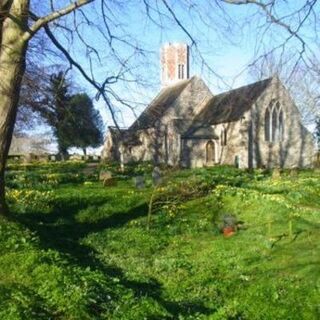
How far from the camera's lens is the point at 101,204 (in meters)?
18.0

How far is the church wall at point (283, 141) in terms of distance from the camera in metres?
53.4

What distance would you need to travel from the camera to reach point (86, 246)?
44.5ft

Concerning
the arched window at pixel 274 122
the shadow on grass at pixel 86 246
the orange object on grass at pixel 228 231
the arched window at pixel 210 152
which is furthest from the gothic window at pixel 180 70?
the orange object on grass at pixel 228 231

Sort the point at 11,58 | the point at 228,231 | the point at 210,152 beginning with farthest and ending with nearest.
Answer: the point at 210,152
the point at 228,231
the point at 11,58

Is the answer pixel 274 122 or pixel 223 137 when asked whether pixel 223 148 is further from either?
pixel 274 122

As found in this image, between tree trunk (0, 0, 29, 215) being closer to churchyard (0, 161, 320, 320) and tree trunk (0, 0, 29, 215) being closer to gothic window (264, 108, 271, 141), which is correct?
churchyard (0, 161, 320, 320)

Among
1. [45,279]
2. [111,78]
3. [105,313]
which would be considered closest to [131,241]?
[111,78]

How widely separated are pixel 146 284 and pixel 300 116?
4758 centimetres

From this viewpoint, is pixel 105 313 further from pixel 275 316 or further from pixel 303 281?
pixel 303 281

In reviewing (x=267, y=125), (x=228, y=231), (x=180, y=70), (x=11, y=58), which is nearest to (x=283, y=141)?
(x=267, y=125)

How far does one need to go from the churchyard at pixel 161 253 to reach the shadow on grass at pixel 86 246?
0.12 feet

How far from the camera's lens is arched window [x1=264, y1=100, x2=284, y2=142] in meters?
54.3

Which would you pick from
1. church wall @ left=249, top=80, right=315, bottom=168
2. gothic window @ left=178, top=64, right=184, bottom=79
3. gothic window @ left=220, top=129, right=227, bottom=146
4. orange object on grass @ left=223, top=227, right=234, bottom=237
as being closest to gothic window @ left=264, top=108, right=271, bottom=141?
church wall @ left=249, top=80, right=315, bottom=168

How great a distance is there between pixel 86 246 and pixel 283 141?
4375 cm
